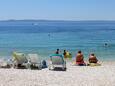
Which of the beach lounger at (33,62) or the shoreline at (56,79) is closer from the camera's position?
the shoreline at (56,79)

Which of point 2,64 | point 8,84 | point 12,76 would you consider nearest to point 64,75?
point 12,76

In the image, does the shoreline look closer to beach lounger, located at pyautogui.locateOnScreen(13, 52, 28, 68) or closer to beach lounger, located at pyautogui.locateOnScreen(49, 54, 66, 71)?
beach lounger, located at pyautogui.locateOnScreen(49, 54, 66, 71)

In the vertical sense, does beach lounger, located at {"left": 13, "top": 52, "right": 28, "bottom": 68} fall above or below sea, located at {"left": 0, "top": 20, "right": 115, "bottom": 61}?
above

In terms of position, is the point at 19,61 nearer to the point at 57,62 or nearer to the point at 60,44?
the point at 57,62

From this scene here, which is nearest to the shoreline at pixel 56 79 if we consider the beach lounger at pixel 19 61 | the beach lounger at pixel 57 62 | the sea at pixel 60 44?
the beach lounger at pixel 57 62

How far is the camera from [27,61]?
17297 mm

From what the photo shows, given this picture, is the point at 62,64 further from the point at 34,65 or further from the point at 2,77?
the point at 2,77

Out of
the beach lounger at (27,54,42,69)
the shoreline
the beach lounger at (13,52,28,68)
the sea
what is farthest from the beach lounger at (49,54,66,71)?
the sea

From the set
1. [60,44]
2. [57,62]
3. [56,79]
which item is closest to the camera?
[56,79]

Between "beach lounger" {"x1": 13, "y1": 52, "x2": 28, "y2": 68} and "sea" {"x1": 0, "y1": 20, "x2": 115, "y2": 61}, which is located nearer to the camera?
"beach lounger" {"x1": 13, "y1": 52, "x2": 28, "y2": 68}

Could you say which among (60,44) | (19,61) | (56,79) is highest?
(56,79)

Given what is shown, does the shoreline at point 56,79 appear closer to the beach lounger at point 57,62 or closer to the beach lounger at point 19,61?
the beach lounger at point 57,62

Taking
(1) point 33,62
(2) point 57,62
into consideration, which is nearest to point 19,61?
(1) point 33,62

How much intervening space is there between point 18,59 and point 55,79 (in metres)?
4.57
